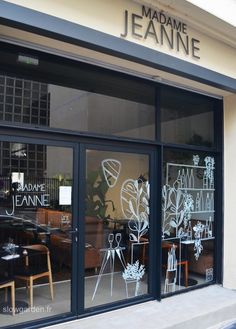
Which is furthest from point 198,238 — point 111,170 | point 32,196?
point 32,196

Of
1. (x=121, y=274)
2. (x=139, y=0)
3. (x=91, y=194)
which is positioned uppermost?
(x=139, y=0)

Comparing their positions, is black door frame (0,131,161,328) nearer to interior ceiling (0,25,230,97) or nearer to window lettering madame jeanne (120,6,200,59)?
interior ceiling (0,25,230,97)

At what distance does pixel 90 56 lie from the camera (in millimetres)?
4371

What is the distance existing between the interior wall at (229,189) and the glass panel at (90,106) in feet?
4.85

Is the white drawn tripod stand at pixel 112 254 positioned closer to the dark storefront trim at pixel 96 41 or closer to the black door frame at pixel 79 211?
the black door frame at pixel 79 211

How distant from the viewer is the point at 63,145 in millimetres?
4391

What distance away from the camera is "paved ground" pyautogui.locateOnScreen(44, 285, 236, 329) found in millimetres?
4309

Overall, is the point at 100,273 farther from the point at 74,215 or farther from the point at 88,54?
the point at 88,54

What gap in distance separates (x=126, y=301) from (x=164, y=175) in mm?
1745

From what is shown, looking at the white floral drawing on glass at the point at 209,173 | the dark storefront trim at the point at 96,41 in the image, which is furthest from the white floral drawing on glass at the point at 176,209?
the dark storefront trim at the point at 96,41

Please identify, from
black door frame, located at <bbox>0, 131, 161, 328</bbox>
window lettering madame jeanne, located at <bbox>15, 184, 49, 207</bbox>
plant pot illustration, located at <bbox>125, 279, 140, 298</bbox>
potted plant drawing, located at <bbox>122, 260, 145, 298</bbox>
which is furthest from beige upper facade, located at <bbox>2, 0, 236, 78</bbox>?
plant pot illustration, located at <bbox>125, 279, 140, 298</bbox>

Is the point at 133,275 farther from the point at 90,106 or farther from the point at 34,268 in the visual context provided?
the point at 90,106

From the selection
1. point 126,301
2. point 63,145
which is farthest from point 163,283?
point 63,145

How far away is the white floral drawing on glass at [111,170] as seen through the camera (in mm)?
4785
